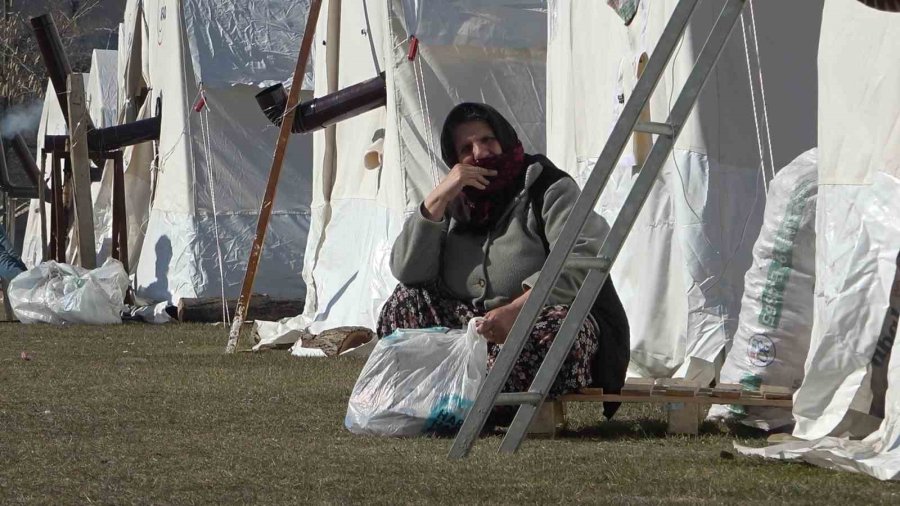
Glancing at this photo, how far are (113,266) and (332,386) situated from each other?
689cm

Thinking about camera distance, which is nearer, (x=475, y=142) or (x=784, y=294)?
(x=784, y=294)

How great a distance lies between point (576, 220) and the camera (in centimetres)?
398

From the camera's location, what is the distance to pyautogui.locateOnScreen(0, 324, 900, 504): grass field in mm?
3502

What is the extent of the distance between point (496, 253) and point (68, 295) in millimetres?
8267

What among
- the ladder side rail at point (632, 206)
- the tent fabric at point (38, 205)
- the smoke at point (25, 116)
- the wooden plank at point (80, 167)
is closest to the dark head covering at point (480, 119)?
the ladder side rail at point (632, 206)

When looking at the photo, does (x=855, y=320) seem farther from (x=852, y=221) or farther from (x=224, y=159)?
(x=224, y=159)

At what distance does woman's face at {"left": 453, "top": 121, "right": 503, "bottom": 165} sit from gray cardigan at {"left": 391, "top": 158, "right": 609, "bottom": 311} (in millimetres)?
163

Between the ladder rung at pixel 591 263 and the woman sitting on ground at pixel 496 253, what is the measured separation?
2.64 feet

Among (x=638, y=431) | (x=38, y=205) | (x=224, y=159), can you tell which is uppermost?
(x=224, y=159)

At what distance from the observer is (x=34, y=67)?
3125cm

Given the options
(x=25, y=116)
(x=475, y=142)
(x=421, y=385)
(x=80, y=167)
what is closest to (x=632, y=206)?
(x=421, y=385)

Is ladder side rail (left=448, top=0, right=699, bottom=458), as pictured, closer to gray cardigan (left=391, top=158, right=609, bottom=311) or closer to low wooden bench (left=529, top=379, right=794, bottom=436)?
low wooden bench (left=529, top=379, right=794, bottom=436)

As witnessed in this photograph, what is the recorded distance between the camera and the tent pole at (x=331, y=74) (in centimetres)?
1127

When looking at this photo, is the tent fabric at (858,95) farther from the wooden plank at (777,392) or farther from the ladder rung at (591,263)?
the ladder rung at (591,263)
